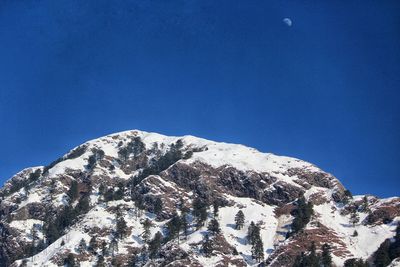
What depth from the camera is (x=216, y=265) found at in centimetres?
18638

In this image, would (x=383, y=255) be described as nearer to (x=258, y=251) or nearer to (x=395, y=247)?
(x=395, y=247)

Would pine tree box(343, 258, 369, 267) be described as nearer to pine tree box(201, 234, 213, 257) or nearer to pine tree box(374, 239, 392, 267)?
pine tree box(374, 239, 392, 267)

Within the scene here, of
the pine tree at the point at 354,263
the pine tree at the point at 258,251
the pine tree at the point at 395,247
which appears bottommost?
the pine tree at the point at 354,263

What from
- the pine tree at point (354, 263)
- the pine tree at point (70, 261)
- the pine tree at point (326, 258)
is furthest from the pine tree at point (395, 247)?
the pine tree at point (70, 261)

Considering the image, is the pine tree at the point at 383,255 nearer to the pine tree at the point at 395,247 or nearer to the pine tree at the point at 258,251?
the pine tree at the point at 395,247

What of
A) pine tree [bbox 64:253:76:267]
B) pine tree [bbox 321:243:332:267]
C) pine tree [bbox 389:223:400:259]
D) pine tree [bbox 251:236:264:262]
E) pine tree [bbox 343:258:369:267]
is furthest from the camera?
pine tree [bbox 64:253:76:267]

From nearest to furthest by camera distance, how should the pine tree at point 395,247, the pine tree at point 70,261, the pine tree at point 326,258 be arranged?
the pine tree at point 326,258 < the pine tree at point 395,247 < the pine tree at point 70,261

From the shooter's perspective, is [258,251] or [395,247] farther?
[258,251]

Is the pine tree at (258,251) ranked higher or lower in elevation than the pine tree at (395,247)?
higher

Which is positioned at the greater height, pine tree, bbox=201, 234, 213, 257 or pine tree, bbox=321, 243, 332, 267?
pine tree, bbox=201, 234, 213, 257

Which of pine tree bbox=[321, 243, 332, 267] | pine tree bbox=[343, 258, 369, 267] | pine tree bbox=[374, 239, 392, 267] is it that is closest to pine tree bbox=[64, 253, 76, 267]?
pine tree bbox=[321, 243, 332, 267]

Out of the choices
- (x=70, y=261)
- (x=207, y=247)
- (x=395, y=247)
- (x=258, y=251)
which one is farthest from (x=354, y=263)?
(x=70, y=261)

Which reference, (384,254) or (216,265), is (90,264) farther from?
(384,254)

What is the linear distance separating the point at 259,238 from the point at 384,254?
140 feet
